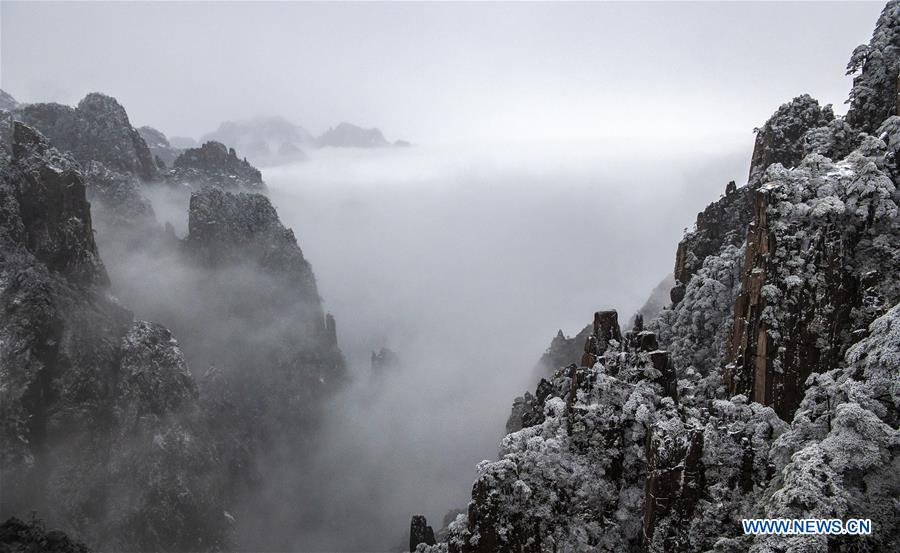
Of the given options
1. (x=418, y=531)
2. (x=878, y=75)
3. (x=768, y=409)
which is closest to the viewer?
(x=768, y=409)

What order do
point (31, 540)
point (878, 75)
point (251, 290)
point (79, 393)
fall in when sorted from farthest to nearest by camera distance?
point (251, 290), point (79, 393), point (31, 540), point (878, 75)

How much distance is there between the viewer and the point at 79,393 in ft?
361

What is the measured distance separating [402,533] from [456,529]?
111777 millimetres

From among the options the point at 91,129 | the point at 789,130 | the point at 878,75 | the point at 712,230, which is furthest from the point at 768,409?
the point at 91,129

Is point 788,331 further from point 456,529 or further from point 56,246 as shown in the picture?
point 56,246

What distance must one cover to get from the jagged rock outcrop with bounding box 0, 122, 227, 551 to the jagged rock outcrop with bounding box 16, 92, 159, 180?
4988 cm

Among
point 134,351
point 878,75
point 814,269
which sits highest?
point 878,75

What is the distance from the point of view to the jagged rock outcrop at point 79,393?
10106 centimetres

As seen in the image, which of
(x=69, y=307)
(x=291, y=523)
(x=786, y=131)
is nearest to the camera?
(x=786, y=131)

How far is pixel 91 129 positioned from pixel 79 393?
86.3 m

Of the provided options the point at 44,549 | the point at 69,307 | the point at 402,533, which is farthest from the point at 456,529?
the point at 402,533

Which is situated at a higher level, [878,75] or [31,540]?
[878,75]

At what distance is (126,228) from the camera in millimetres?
161125

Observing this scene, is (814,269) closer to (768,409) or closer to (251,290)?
(768,409)
